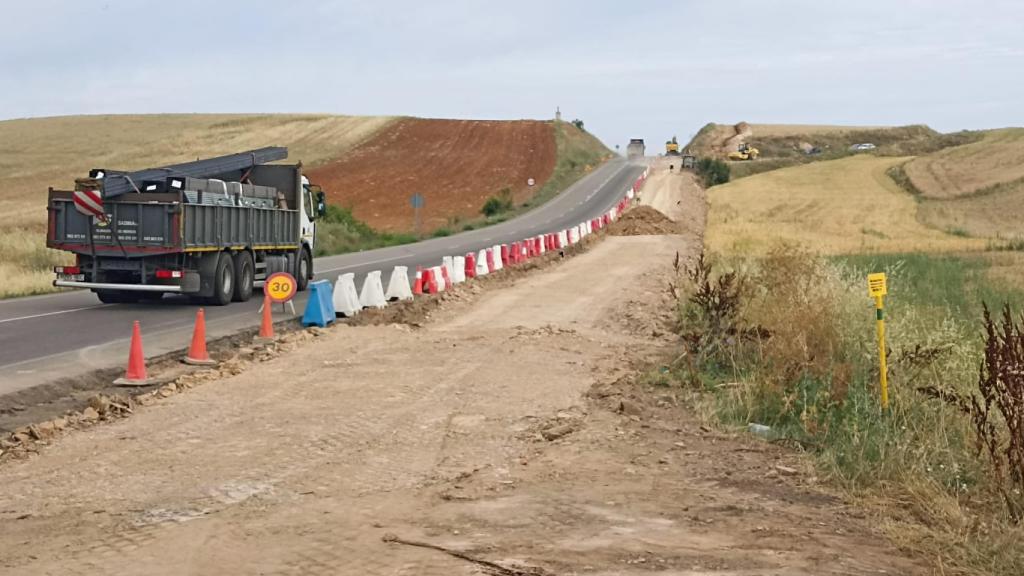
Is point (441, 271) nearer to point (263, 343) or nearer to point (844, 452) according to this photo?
point (263, 343)

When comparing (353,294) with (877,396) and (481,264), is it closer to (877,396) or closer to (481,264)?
(481,264)

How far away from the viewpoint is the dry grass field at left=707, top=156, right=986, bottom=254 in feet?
125

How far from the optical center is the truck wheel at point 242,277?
21.6 m

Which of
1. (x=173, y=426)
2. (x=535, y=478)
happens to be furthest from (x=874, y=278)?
(x=173, y=426)

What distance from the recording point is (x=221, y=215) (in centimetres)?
2086

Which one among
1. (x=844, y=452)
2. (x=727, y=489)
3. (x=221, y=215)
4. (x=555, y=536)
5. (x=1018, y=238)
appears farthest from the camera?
(x=1018, y=238)

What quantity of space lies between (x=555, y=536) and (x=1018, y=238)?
37.9m

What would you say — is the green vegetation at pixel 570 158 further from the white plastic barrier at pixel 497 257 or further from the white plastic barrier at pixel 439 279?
the white plastic barrier at pixel 439 279

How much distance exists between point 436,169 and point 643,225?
40.5 metres

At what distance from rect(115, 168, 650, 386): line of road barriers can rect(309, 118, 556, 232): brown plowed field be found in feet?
106

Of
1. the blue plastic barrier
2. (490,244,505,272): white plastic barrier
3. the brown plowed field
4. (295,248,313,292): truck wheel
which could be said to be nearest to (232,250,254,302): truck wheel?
(295,248,313,292): truck wheel

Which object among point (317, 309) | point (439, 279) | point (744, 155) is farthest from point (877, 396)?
point (744, 155)

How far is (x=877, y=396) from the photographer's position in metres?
9.83

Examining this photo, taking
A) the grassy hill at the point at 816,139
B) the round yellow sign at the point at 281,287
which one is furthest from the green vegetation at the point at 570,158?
the round yellow sign at the point at 281,287
